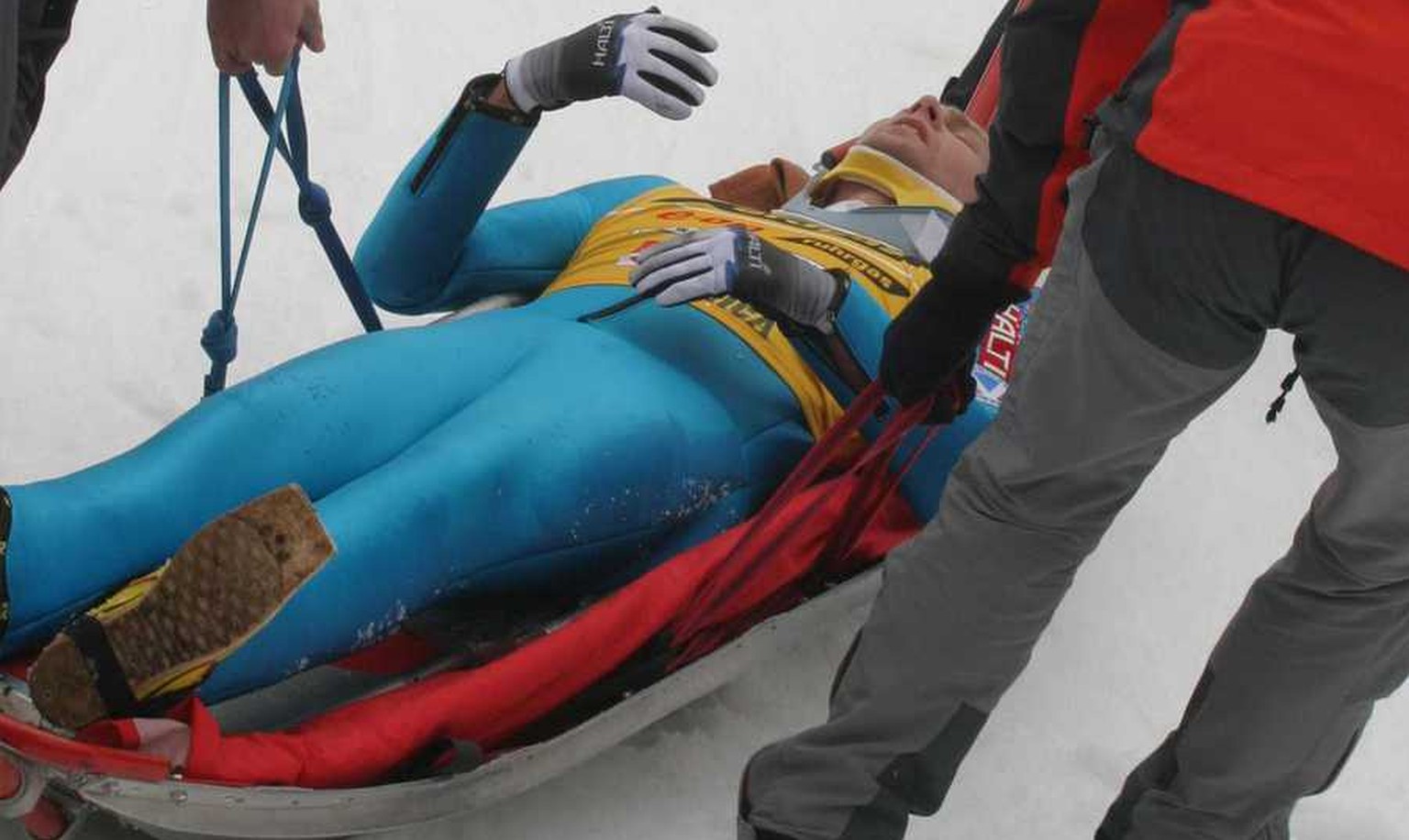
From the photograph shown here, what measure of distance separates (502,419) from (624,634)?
0.32 m

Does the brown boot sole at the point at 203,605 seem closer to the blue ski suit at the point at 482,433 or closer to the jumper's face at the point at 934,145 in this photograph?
the blue ski suit at the point at 482,433

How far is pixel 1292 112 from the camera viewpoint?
152 centimetres

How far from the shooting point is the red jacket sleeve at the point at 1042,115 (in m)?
1.77

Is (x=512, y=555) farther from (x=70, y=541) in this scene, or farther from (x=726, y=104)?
(x=726, y=104)

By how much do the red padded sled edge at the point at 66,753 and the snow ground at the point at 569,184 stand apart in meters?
0.32

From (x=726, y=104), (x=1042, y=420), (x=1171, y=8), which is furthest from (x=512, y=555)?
(x=726, y=104)

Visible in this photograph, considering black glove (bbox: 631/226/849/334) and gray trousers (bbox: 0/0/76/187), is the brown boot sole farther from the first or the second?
black glove (bbox: 631/226/849/334)

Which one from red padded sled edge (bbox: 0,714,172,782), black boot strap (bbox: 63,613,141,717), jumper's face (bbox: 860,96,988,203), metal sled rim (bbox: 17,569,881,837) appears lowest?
metal sled rim (bbox: 17,569,881,837)

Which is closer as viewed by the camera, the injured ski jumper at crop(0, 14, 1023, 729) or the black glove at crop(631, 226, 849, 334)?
the injured ski jumper at crop(0, 14, 1023, 729)

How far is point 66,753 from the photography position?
1690mm

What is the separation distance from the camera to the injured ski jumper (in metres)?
1.73

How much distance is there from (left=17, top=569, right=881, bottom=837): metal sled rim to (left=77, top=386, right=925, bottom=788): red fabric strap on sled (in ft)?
0.09

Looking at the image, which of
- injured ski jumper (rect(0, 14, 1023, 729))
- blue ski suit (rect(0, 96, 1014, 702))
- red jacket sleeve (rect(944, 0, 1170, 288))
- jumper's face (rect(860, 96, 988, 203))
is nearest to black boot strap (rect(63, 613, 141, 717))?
injured ski jumper (rect(0, 14, 1023, 729))

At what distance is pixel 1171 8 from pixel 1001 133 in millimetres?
237
